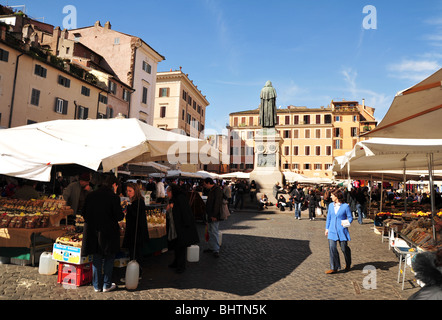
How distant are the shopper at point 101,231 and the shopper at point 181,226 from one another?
4.37 ft

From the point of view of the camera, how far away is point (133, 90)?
34.7 m

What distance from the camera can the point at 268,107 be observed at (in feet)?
76.1

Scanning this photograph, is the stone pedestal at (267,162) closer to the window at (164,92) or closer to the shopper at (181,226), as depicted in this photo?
the shopper at (181,226)

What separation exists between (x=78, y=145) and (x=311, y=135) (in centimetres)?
5689

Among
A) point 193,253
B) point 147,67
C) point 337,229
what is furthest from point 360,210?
point 147,67

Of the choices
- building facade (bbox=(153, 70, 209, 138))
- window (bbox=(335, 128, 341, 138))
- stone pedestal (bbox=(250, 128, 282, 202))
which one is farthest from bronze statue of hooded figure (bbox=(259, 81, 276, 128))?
window (bbox=(335, 128, 341, 138))

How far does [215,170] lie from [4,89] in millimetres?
40644

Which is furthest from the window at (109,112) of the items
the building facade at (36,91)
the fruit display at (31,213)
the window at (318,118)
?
the window at (318,118)

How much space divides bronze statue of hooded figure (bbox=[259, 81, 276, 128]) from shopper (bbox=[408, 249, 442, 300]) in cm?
2081

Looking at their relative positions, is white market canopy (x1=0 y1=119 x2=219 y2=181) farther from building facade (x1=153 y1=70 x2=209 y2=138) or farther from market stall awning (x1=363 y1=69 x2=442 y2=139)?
building facade (x1=153 y1=70 x2=209 y2=138)

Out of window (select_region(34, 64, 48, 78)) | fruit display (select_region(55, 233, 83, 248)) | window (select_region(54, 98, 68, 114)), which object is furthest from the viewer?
window (select_region(54, 98, 68, 114))

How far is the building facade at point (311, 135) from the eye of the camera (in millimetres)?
57094

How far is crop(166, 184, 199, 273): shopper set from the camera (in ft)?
18.8

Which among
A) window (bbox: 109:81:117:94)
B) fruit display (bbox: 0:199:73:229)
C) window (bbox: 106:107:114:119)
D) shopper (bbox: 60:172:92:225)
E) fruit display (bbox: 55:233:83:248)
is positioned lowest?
fruit display (bbox: 55:233:83:248)
